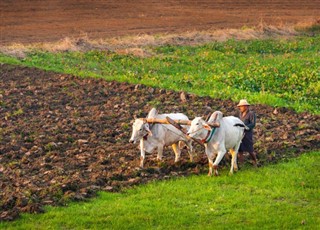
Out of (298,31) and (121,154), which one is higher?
(121,154)

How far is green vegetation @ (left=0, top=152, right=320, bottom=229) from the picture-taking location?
12.4m

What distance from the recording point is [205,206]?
43.4 ft

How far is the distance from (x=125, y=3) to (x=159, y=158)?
41.2 meters

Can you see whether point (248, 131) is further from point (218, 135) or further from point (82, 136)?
point (82, 136)

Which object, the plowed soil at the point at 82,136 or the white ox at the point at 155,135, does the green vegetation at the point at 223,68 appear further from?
the white ox at the point at 155,135

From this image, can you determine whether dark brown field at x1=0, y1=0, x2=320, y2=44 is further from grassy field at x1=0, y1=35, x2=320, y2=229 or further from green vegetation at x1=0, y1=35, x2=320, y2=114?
grassy field at x1=0, y1=35, x2=320, y2=229

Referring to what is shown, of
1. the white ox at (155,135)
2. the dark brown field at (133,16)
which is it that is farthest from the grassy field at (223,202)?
the dark brown field at (133,16)

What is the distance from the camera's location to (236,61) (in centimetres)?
3381

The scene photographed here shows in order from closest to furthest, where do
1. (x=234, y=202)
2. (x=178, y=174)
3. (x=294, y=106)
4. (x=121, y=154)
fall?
(x=234, y=202) < (x=178, y=174) < (x=121, y=154) < (x=294, y=106)

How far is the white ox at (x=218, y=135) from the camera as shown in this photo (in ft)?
49.1

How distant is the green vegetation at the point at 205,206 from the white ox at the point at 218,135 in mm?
405

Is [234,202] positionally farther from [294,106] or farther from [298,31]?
[298,31]

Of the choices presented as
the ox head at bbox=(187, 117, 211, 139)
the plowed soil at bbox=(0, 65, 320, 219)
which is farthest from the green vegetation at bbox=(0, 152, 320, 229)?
the ox head at bbox=(187, 117, 211, 139)

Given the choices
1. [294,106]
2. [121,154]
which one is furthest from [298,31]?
[121,154]
